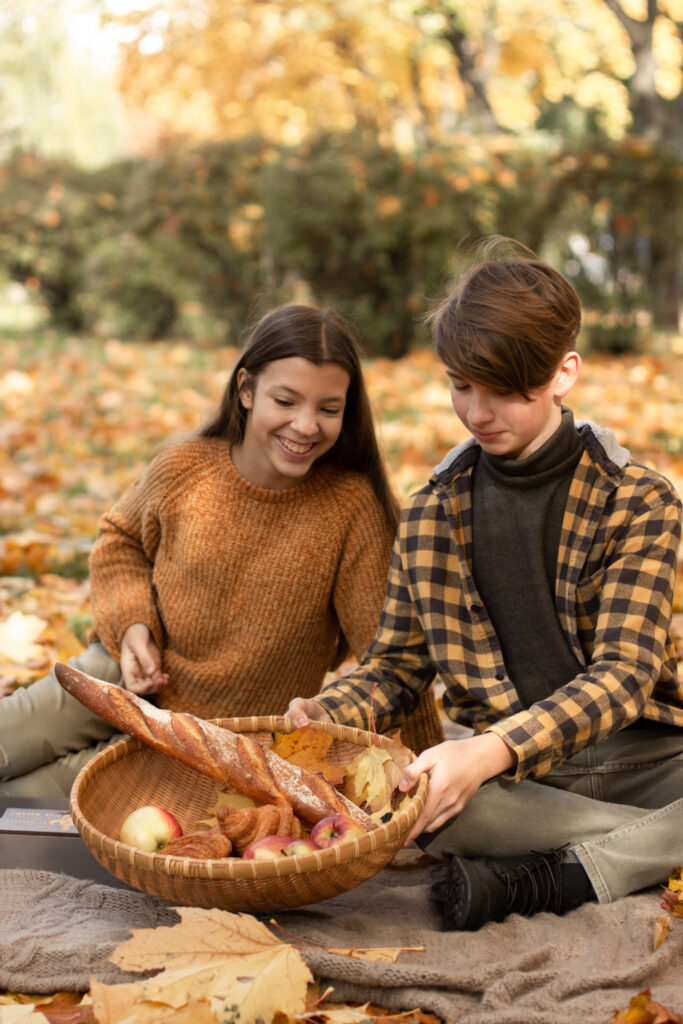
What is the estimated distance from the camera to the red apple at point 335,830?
179cm

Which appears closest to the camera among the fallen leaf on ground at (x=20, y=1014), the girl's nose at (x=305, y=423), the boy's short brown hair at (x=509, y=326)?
the fallen leaf on ground at (x=20, y=1014)

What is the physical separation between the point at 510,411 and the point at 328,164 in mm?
7018

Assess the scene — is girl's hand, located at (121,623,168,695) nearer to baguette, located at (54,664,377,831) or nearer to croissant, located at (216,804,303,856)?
baguette, located at (54,664,377,831)

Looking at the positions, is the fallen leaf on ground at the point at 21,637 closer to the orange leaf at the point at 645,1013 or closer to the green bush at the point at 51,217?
the orange leaf at the point at 645,1013

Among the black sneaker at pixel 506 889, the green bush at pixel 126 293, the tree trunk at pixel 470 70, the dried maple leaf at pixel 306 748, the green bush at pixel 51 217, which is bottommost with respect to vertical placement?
the black sneaker at pixel 506 889

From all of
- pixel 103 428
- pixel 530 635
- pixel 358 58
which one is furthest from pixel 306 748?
pixel 358 58

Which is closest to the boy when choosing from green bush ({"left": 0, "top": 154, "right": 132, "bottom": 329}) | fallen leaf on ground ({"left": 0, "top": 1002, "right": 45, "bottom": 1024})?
fallen leaf on ground ({"left": 0, "top": 1002, "right": 45, "bottom": 1024})

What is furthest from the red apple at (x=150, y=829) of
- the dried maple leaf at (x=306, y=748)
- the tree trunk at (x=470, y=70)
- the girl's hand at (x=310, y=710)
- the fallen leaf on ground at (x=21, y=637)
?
the tree trunk at (x=470, y=70)

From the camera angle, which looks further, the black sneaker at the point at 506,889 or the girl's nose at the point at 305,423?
the girl's nose at the point at 305,423

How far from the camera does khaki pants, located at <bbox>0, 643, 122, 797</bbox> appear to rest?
8.53 feet

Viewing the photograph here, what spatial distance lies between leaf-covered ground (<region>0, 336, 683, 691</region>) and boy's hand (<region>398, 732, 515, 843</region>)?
135 cm

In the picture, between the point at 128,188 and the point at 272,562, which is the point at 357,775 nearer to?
the point at 272,562

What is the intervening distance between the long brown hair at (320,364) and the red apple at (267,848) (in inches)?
42.4

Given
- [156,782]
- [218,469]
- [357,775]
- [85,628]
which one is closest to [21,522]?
[85,628]
